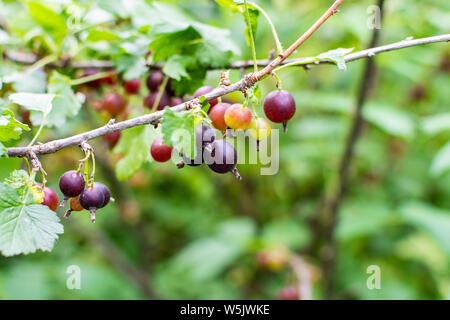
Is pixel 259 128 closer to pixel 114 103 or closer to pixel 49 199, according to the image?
pixel 49 199

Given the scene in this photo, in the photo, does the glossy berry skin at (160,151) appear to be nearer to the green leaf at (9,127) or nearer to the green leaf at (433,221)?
the green leaf at (9,127)

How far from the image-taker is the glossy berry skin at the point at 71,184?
700mm

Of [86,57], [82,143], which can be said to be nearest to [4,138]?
[82,143]

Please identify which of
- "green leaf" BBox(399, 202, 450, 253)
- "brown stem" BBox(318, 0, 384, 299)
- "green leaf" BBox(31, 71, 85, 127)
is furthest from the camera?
"green leaf" BBox(399, 202, 450, 253)

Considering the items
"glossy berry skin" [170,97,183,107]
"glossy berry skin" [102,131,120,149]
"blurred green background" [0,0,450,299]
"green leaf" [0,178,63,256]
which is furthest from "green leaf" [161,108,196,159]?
"blurred green background" [0,0,450,299]

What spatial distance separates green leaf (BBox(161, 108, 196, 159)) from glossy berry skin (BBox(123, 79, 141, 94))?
532mm

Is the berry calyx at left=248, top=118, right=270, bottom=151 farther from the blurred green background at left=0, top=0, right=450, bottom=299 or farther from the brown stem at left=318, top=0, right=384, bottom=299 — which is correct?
the blurred green background at left=0, top=0, right=450, bottom=299

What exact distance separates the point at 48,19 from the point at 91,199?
0.70 metres

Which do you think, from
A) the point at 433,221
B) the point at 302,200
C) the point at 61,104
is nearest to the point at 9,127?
the point at 61,104

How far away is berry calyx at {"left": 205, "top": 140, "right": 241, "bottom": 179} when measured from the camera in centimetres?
69

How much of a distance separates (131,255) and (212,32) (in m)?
2.23

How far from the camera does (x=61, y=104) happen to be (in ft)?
3.18
